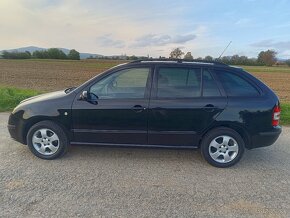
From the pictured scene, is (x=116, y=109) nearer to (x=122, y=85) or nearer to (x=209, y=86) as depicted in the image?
(x=122, y=85)

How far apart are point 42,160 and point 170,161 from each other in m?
2.03

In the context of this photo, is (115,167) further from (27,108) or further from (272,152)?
(272,152)

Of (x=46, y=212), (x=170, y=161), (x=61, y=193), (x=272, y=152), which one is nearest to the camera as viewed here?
(x=46, y=212)

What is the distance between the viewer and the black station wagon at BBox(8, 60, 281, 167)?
394cm

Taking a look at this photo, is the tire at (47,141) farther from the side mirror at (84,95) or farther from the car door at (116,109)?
the side mirror at (84,95)

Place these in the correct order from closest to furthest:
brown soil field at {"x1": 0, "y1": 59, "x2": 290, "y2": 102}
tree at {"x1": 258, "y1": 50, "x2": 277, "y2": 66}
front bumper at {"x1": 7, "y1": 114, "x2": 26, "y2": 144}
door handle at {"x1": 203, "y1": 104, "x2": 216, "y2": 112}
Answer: door handle at {"x1": 203, "y1": 104, "x2": 216, "y2": 112}
front bumper at {"x1": 7, "y1": 114, "x2": 26, "y2": 144}
brown soil field at {"x1": 0, "y1": 59, "x2": 290, "y2": 102}
tree at {"x1": 258, "y1": 50, "x2": 277, "y2": 66}

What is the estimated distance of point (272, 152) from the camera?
184 inches

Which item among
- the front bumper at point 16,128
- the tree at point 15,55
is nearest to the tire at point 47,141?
the front bumper at point 16,128

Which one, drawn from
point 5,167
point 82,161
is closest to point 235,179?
point 82,161

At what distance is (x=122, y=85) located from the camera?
4129 millimetres

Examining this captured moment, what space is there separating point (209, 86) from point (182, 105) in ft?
1.72

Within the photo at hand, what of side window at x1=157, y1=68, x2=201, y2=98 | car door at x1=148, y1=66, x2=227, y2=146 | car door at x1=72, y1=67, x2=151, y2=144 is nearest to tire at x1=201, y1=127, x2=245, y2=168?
car door at x1=148, y1=66, x2=227, y2=146

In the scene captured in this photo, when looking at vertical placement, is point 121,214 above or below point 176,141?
below

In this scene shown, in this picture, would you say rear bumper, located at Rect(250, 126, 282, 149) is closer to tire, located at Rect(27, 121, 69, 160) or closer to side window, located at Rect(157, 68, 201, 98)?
side window, located at Rect(157, 68, 201, 98)
